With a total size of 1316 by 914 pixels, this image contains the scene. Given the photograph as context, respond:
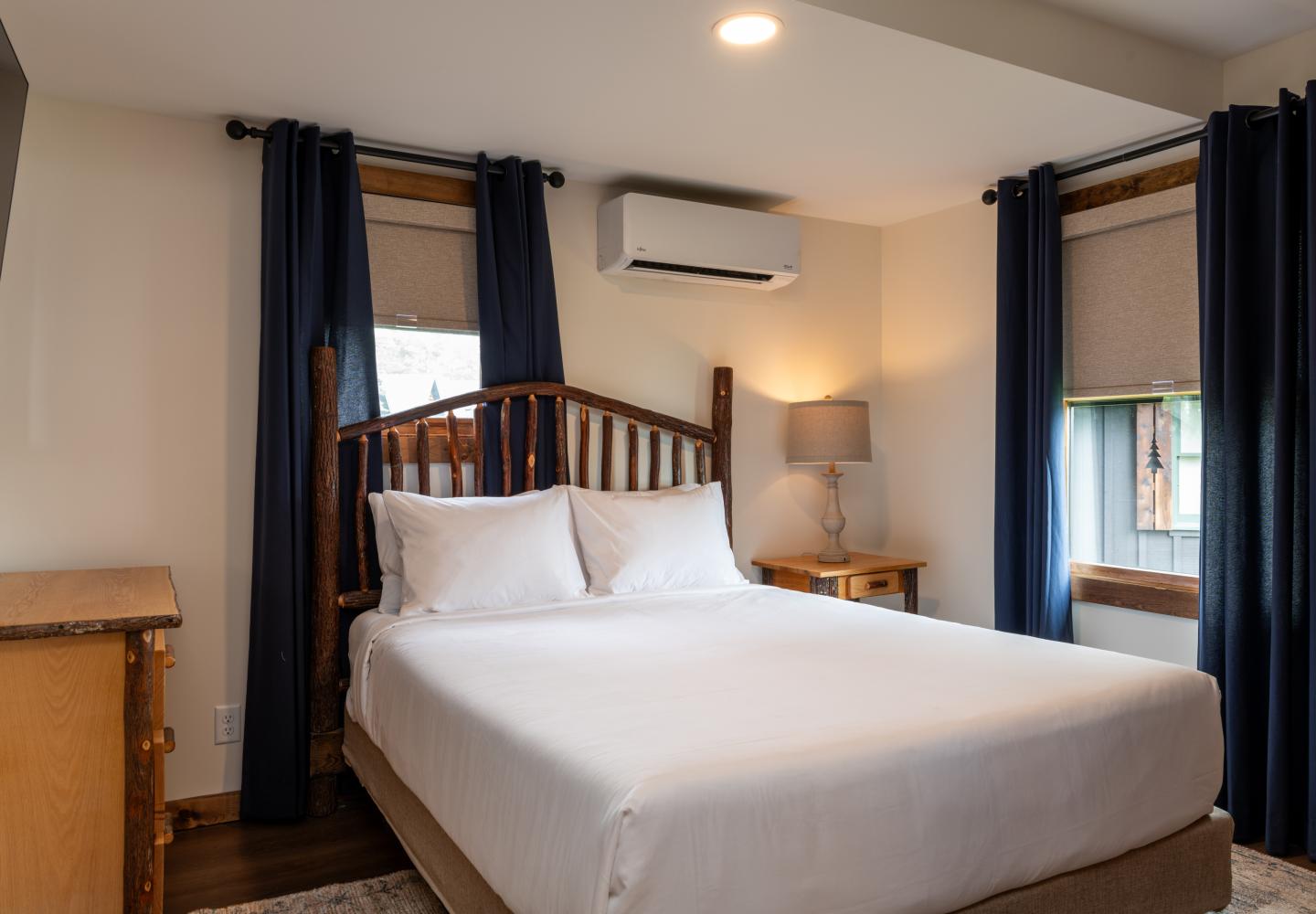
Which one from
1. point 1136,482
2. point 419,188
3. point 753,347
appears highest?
point 419,188

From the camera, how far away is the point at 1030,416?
3600mm

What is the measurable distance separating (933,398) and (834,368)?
0.47 meters

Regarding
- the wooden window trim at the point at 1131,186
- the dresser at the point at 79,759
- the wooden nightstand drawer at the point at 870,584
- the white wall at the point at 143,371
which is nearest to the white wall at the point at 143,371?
the white wall at the point at 143,371

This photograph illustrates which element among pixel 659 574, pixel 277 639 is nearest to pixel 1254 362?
pixel 659 574

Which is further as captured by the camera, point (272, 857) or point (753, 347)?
point (753, 347)

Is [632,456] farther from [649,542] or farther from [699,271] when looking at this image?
[699,271]

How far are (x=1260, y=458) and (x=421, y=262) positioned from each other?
2869mm

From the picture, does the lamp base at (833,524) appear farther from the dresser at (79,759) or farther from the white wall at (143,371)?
the dresser at (79,759)

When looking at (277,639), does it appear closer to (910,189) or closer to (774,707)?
(774,707)

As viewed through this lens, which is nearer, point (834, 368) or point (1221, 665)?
point (1221, 665)

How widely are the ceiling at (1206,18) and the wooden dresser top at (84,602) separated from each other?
2.82 m

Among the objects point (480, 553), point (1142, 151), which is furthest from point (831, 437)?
point (480, 553)

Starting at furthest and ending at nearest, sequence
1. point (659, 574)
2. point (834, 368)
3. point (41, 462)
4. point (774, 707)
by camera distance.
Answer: point (834, 368) < point (659, 574) < point (41, 462) < point (774, 707)

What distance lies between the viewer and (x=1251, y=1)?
8.75ft
